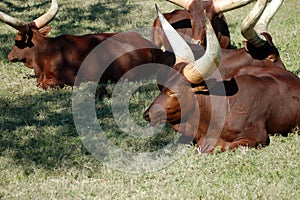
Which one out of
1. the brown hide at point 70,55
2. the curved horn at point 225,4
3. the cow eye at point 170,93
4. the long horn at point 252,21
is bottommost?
the brown hide at point 70,55

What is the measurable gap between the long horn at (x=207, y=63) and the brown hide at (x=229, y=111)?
0.41 feet

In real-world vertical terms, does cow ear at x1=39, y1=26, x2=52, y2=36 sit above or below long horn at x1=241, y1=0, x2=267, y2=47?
below

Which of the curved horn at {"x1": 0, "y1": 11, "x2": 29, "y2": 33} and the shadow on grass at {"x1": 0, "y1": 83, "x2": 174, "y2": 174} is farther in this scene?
the curved horn at {"x1": 0, "y1": 11, "x2": 29, "y2": 33}

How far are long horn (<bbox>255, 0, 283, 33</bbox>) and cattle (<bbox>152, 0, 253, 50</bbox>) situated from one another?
0.60 metres

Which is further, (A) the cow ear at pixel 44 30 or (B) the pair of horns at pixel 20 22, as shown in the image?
(A) the cow ear at pixel 44 30

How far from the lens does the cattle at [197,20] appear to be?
9367 mm

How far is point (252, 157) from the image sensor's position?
20.8 feet

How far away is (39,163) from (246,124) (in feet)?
6.71

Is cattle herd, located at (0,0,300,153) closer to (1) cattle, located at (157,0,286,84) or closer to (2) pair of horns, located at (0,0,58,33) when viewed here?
(1) cattle, located at (157,0,286,84)

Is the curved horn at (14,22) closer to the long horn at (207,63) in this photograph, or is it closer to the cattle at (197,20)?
the cattle at (197,20)

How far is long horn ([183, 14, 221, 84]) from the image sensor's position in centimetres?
630

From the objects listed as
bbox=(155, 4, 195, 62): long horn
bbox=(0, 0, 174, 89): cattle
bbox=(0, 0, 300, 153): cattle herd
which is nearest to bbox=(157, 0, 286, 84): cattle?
bbox=(0, 0, 300, 153): cattle herd

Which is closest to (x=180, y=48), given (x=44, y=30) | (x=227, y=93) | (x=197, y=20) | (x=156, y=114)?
(x=227, y=93)

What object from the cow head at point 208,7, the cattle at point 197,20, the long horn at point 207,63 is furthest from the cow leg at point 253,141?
the cow head at point 208,7
